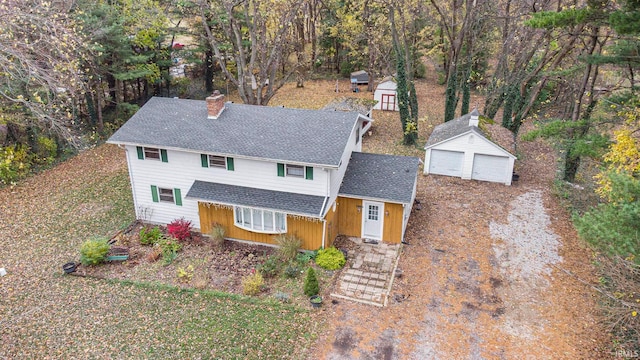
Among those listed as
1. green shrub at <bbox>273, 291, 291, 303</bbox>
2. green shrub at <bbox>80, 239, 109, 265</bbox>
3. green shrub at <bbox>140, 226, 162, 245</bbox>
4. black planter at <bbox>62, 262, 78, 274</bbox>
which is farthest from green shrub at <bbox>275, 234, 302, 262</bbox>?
black planter at <bbox>62, 262, 78, 274</bbox>

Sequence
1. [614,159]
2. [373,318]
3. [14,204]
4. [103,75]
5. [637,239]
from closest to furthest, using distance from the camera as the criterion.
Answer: [637,239] < [373,318] < [614,159] < [14,204] < [103,75]

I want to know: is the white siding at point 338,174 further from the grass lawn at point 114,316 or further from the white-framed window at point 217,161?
the grass lawn at point 114,316

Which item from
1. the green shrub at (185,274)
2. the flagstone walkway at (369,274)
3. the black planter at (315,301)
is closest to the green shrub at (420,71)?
the flagstone walkway at (369,274)

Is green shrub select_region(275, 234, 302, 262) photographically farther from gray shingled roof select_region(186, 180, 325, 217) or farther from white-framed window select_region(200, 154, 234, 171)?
white-framed window select_region(200, 154, 234, 171)

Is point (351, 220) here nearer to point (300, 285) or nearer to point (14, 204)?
point (300, 285)

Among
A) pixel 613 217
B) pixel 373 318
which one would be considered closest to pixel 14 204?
pixel 373 318

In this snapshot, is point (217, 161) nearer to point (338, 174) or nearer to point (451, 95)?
point (338, 174)
